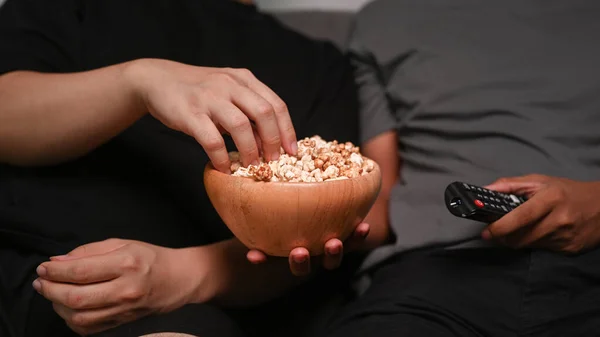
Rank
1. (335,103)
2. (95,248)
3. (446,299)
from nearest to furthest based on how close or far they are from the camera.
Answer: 1. (95,248)
2. (446,299)
3. (335,103)

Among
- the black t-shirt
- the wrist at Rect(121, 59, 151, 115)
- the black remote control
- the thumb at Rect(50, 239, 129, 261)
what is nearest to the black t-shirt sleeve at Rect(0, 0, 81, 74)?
the black t-shirt

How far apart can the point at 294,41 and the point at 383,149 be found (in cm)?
28

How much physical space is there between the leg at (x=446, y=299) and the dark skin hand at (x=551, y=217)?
52 millimetres

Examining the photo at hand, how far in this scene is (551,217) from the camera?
0.86m

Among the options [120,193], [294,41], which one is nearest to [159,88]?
[120,193]

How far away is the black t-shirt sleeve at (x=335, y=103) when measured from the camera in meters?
1.10

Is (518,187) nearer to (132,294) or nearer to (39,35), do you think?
(132,294)

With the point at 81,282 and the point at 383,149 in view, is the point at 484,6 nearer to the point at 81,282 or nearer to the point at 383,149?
the point at 383,149

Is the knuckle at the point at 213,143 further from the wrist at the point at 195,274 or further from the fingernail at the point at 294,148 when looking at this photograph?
the wrist at the point at 195,274

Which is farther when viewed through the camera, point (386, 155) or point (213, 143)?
point (386, 155)

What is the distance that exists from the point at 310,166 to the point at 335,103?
450mm

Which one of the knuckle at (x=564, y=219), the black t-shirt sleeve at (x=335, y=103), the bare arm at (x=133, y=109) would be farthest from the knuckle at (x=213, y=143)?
the knuckle at (x=564, y=219)

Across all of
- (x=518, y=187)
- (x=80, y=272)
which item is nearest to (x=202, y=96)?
(x=80, y=272)

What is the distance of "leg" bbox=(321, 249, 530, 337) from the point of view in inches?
32.9
